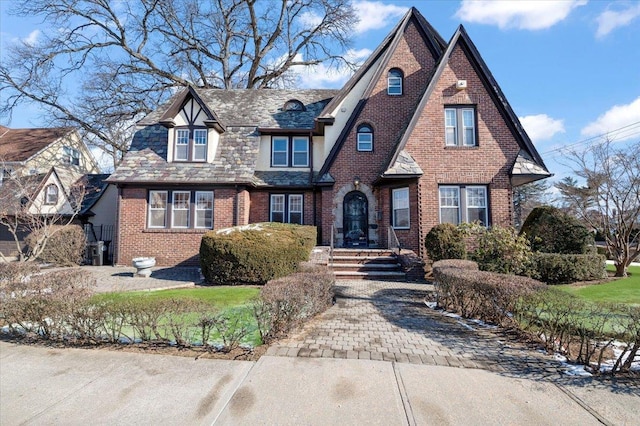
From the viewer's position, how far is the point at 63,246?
14.0 meters

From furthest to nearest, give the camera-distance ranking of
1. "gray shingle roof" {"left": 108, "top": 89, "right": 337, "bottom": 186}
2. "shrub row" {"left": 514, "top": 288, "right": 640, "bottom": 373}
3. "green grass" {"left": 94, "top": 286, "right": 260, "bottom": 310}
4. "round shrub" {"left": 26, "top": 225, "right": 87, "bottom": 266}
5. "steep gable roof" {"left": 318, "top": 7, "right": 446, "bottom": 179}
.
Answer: "steep gable roof" {"left": 318, "top": 7, "right": 446, "bottom": 179}, "gray shingle roof" {"left": 108, "top": 89, "right": 337, "bottom": 186}, "round shrub" {"left": 26, "top": 225, "right": 87, "bottom": 266}, "green grass" {"left": 94, "top": 286, "right": 260, "bottom": 310}, "shrub row" {"left": 514, "top": 288, "right": 640, "bottom": 373}

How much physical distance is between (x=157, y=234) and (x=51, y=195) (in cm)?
1057

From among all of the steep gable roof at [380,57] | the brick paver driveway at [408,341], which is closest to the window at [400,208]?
the steep gable roof at [380,57]

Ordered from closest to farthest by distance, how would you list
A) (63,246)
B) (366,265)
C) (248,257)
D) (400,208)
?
(248,257) < (366,265) < (400,208) < (63,246)

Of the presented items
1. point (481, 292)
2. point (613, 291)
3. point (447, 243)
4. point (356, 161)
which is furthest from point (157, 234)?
point (613, 291)

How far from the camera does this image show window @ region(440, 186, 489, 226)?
12680mm

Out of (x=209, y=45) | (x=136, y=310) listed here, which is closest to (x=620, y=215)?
(x=136, y=310)

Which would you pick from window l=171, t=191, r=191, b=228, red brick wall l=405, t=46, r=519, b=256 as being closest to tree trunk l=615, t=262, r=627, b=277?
red brick wall l=405, t=46, r=519, b=256

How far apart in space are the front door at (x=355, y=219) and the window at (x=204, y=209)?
243 inches

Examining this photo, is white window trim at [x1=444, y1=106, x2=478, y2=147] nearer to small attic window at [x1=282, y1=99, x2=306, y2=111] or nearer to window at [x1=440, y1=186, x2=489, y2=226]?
window at [x1=440, y1=186, x2=489, y2=226]

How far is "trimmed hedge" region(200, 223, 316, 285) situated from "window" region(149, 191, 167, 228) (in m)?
5.26

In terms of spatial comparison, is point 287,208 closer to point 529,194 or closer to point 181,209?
point 181,209

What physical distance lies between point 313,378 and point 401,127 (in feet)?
43.1

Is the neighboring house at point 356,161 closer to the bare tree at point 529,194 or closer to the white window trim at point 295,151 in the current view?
the white window trim at point 295,151
